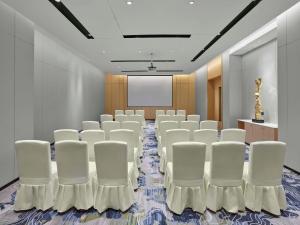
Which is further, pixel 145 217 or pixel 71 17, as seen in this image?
pixel 71 17

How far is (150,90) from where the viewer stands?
19156mm

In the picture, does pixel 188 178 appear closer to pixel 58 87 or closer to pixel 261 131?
pixel 261 131

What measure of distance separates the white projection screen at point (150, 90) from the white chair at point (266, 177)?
15.8 m

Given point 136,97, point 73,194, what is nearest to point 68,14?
point 73,194

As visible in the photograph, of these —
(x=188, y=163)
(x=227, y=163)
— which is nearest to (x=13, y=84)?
(x=188, y=163)

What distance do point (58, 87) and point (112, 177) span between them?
677 cm

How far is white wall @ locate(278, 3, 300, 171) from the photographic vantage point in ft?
17.5

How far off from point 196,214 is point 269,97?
20.3 feet

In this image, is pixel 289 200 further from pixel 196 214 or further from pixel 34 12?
pixel 34 12

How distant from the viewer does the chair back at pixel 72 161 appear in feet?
11.0

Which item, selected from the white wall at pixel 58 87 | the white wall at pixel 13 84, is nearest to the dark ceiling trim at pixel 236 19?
the white wall at pixel 13 84

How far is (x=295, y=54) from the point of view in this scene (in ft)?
17.8

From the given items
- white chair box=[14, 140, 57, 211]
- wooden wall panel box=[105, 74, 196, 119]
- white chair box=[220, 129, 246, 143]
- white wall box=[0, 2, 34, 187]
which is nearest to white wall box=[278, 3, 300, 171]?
white chair box=[220, 129, 246, 143]

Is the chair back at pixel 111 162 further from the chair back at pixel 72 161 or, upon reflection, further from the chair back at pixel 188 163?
the chair back at pixel 188 163
